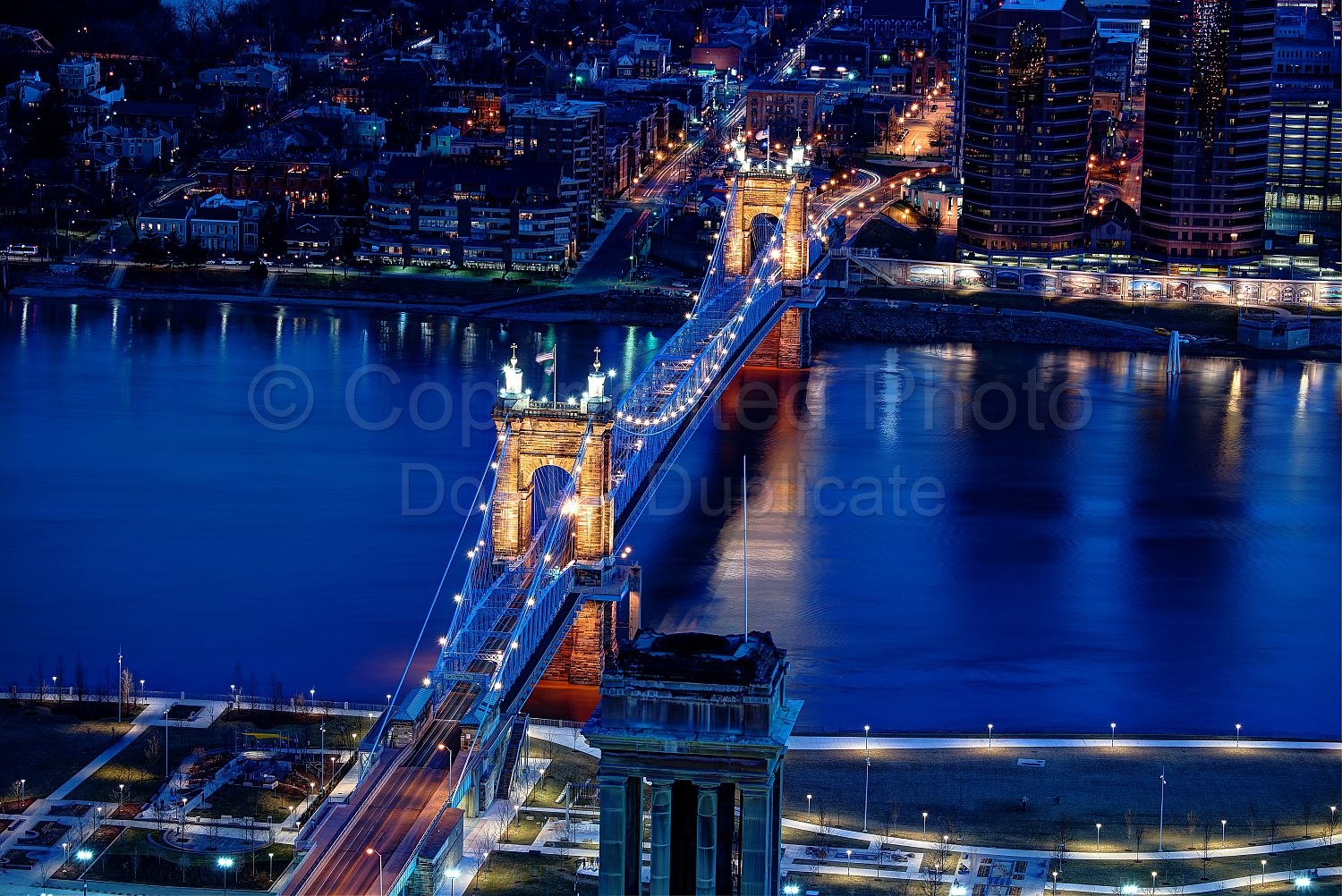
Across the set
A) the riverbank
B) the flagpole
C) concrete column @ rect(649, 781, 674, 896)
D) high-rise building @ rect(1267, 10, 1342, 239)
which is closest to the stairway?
the flagpole

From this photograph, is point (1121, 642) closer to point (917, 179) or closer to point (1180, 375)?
point (1180, 375)

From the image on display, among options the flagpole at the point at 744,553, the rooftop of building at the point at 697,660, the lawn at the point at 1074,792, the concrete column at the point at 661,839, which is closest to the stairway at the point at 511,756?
the lawn at the point at 1074,792

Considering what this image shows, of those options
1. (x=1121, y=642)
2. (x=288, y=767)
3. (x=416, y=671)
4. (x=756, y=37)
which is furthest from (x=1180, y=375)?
(x=756, y=37)

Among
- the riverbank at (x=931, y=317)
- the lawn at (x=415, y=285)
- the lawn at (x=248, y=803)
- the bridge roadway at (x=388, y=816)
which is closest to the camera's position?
the bridge roadway at (x=388, y=816)

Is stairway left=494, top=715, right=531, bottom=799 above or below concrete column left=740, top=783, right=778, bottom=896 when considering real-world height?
below

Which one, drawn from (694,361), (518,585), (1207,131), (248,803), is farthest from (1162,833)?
(1207,131)

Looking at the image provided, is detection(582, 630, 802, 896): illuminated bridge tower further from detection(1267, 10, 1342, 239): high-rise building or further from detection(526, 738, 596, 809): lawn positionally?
detection(1267, 10, 1342, 239): high-rise building

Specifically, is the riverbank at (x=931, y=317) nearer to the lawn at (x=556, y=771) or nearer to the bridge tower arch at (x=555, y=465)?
the bridge tower arch at (x=555, y=465)
